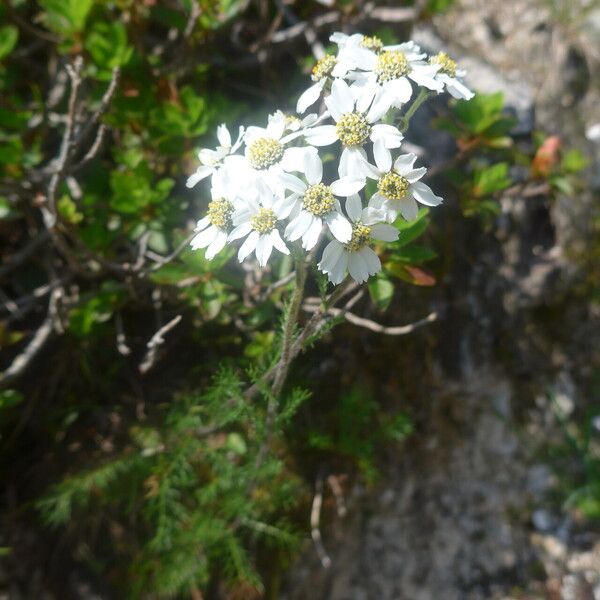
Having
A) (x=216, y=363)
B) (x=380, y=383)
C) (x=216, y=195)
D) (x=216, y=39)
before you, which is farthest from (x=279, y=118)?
(x=380, y=383)

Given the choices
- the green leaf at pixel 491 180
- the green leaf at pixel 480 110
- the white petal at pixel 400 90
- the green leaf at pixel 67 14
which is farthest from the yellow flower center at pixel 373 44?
the green leaf at pixel 67 14

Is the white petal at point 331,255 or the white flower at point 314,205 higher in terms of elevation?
the white flower at point 314,205

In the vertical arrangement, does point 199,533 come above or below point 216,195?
below

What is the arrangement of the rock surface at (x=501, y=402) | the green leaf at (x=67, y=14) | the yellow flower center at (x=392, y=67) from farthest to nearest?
1. the rock surface at (x=501, y=402)
2. the green leaf at (x=67, y=14)
3. the yellow flower center at (x=392, y=67)

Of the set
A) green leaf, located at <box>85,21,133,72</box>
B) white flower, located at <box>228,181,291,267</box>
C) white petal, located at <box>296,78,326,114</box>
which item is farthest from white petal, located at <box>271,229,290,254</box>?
green leaf, located at <box>85,21,133,72</box>

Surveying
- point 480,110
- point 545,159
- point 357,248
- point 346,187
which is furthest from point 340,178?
point 545,159

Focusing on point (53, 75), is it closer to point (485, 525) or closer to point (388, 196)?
point (388, 196)

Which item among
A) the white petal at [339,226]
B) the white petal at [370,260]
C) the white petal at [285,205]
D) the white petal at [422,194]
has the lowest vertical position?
the white petal at [370,260]

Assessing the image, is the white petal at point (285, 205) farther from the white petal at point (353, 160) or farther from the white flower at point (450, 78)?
the white flower at point (450, 78)
